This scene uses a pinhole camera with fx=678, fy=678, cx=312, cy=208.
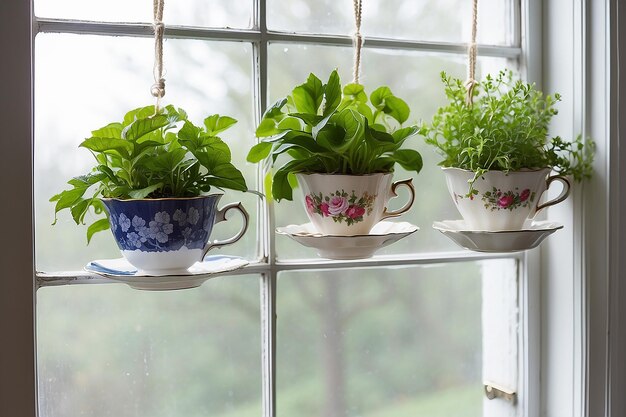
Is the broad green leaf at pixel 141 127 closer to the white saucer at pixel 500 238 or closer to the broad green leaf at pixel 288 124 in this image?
the broad green leaf at pixel 288 124

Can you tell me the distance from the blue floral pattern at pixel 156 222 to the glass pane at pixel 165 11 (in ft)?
1.08

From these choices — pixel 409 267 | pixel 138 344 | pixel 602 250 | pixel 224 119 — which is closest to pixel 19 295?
pixel 138 344

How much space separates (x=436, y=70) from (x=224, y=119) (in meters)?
0.48

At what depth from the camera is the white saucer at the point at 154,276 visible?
0.91 meters

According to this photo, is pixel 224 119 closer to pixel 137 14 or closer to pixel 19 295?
pixel 137 14

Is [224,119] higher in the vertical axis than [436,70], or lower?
lower

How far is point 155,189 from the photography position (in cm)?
90

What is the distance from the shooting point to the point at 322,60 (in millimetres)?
1179

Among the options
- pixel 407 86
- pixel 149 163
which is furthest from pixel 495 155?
pixel 149 163

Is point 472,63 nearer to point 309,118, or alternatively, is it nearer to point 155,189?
point 309,118

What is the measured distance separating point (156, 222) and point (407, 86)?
0.57 metres

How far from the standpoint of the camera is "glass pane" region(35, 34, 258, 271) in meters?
1.03

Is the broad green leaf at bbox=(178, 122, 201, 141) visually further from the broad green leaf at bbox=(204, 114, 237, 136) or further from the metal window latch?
the metal window latch

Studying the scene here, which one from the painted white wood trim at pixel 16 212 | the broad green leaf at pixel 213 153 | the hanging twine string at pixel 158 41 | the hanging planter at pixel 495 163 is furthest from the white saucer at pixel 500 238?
the painted white wood trim at pixel 16 212
